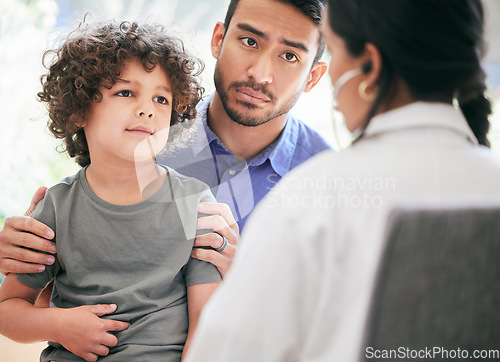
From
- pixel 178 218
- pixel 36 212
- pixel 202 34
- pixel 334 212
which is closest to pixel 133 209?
pixel 178 218

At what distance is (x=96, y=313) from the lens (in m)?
1.35

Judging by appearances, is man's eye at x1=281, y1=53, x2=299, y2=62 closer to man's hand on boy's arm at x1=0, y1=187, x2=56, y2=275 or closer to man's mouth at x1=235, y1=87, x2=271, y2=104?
man's mouth at x1=235, y1=87, x2=271, y2=104

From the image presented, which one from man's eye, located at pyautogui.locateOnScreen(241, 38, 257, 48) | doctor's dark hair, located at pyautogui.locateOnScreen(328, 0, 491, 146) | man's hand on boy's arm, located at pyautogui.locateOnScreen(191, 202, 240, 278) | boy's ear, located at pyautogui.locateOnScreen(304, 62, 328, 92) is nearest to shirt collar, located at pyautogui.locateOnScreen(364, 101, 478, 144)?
doctor's dark hair, located at pyautogui.locateOnScreen(328, 0, 491, 146)

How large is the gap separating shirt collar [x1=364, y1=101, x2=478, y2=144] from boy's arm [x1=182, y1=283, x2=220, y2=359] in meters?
0.77

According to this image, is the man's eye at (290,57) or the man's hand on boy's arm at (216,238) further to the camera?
the man's eye at (290,57)

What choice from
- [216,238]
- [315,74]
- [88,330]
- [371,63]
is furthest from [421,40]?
[315,74]

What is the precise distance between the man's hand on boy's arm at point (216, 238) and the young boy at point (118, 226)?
0.03 metres

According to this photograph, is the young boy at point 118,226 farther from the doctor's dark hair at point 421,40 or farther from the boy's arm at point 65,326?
the doctor's dark hair at point 421,40

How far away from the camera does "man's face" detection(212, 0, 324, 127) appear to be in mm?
1871

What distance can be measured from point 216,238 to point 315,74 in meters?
1.05

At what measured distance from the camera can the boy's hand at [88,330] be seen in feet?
4.33

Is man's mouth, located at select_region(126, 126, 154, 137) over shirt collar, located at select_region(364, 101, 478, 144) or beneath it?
beneath

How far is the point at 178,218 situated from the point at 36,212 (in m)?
0.42

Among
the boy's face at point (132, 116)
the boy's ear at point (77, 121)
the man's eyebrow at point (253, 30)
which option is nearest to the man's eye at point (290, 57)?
the man's eyebrow at point (253, 30)
